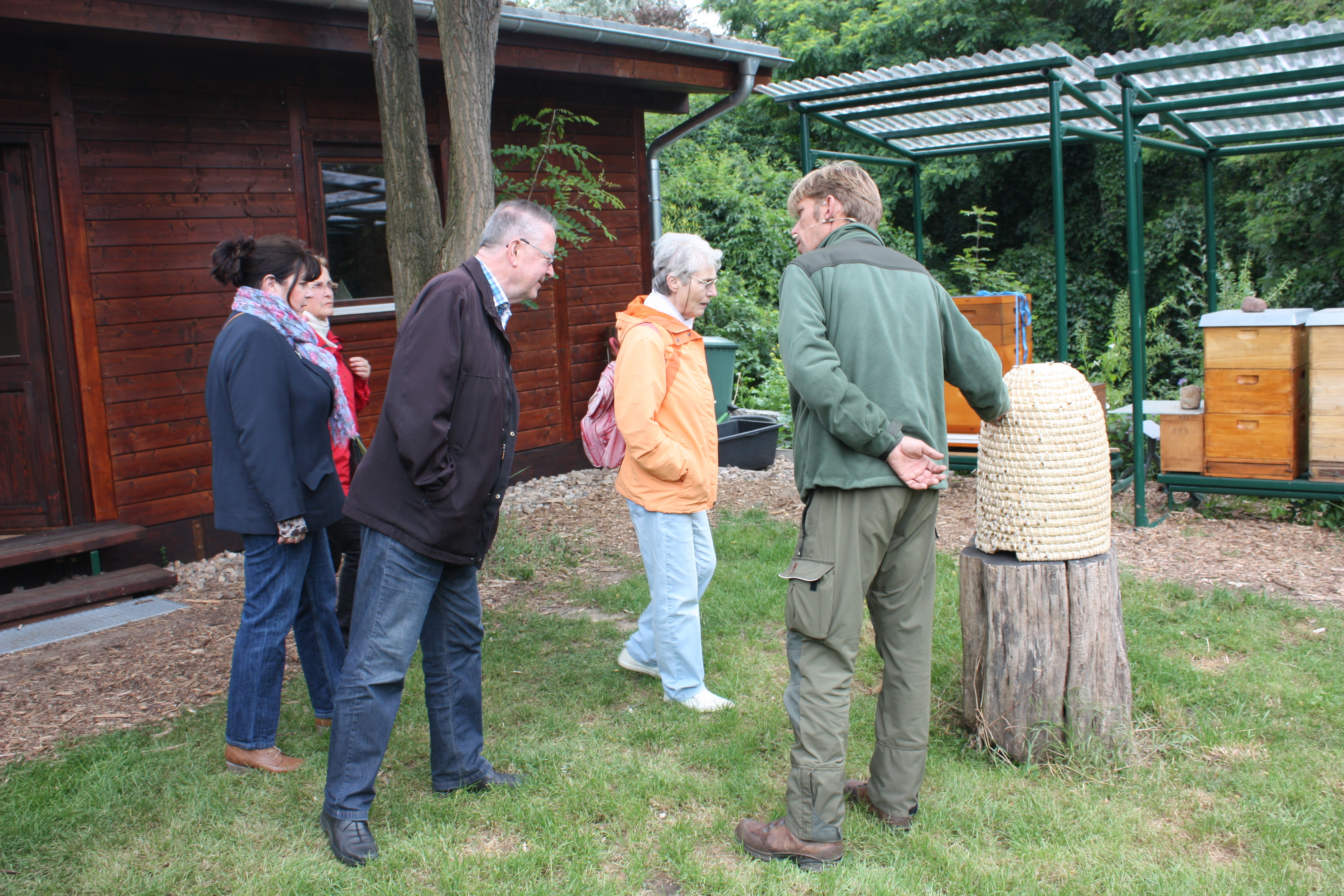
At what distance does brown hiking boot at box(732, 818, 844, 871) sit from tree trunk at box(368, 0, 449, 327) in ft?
11.9

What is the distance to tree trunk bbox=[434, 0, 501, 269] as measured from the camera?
5398 millimetres

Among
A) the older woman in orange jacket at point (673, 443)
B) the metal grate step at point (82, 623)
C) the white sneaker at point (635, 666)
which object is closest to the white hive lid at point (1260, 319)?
the older woman in orange jacket at point (673, 443)

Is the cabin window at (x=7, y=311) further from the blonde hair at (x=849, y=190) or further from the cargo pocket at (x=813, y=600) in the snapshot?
the cargo pocket at (x=813, y=600)

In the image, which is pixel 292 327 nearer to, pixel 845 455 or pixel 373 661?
pixel 373 661

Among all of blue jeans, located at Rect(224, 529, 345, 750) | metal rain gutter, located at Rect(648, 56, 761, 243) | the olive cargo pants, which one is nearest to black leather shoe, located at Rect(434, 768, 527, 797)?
blue jeans, located at Rect(224, 529, 345, 750)

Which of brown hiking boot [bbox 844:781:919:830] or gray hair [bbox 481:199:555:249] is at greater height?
gray hair [bbox 481:199:555:249]

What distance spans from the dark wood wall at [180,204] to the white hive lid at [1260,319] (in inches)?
237

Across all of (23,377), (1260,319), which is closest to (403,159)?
(23,377)

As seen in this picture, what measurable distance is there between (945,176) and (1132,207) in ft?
43.4

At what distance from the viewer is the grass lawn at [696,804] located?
2.82 m

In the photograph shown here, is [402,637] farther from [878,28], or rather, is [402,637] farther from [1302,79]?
[878,28]

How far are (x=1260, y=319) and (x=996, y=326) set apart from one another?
167 centimetres

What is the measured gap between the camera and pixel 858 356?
2861mm

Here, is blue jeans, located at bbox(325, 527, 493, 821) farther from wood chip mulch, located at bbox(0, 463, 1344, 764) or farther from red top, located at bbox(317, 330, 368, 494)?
wood chip mulch, located at bbox(0, 463, 1344, 764)
